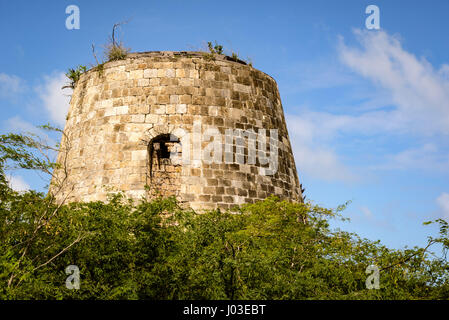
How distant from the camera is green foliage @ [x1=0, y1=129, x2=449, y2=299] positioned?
6.66m

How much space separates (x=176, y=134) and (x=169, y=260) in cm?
539

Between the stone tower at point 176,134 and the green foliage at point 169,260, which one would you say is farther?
the stone tower at point 176,134

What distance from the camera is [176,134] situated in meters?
12.4

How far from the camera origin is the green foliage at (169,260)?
666 centimetres

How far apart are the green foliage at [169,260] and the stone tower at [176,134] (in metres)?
3.25

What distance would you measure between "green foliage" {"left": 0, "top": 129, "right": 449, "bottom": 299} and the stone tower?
128 inches

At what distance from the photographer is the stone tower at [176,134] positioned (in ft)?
40.3

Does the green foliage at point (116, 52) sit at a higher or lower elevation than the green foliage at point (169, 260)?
higher

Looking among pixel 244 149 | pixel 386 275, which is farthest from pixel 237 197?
pixel 386 275

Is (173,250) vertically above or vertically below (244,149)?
below
